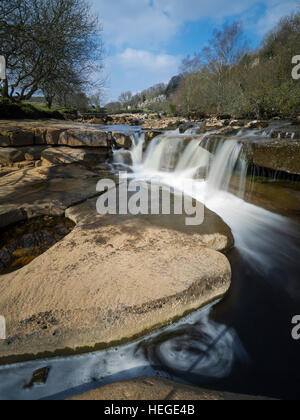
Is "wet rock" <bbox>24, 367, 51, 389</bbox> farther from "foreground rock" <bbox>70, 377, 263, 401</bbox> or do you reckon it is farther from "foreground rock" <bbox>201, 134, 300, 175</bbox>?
"foreground rock" <bbox>201, 134, 300, 175</bbox>

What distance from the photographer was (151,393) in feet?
4.24

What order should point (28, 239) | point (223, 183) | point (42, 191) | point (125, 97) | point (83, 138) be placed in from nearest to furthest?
point (28, 239) → point (42, 191) → point (223, 183) → point (83, 138) → point (125, 97)

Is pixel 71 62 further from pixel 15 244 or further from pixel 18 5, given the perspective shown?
pixel 15 244

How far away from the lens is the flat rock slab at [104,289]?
1684 mm

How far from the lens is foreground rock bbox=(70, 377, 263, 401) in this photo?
1274 millimetres

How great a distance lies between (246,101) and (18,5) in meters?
13.4

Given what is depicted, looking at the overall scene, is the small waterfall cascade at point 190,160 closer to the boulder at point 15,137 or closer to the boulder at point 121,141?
the boulder at point 121,141

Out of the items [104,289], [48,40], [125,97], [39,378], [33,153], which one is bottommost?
[39,378]

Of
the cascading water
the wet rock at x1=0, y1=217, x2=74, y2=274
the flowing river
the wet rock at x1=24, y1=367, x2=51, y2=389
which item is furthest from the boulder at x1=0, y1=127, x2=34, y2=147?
the wet rock at x1=24, y1=367, x2=51, y2=389

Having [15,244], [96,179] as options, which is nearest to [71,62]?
[96,179]

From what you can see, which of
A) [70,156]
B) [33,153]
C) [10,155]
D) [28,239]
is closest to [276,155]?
[28,239]

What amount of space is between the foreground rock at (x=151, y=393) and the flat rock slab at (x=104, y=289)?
0.42 meters

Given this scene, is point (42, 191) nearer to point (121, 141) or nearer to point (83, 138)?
point (83, 138)

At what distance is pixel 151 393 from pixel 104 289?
0.92 m
